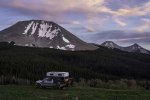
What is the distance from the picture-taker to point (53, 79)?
51875 millimetres

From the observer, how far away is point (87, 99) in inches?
1449

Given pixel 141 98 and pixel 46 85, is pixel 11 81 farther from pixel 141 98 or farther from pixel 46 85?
pixel 141 98

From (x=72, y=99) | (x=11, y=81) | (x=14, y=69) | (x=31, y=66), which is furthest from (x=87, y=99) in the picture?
(x=31, y=66)

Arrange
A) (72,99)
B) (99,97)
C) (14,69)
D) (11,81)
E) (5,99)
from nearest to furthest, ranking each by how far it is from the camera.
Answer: (5,99)
(72,99)
(99,97)
(11,81)
(14,69)

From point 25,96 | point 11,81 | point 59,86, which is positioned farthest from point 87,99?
point 11,81

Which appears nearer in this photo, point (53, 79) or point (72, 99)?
point (72, 99)

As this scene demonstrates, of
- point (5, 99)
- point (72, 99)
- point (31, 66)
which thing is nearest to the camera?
point (5, 99)


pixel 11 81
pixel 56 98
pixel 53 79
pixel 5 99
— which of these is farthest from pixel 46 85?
pixel 5 99

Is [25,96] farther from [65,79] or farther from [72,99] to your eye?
[65,79]

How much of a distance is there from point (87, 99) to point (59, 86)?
47.5ft

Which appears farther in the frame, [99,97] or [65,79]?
[65,79]

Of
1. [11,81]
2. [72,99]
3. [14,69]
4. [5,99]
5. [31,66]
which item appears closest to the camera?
[5,99]

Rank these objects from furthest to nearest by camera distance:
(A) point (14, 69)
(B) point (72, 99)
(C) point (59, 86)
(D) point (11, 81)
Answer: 1. (A) point (14, 69)
2. (D) point (11, 81)
3. (C) point (59, 86)
4. (B) point (72, 99)

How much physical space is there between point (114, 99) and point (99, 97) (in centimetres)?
231
